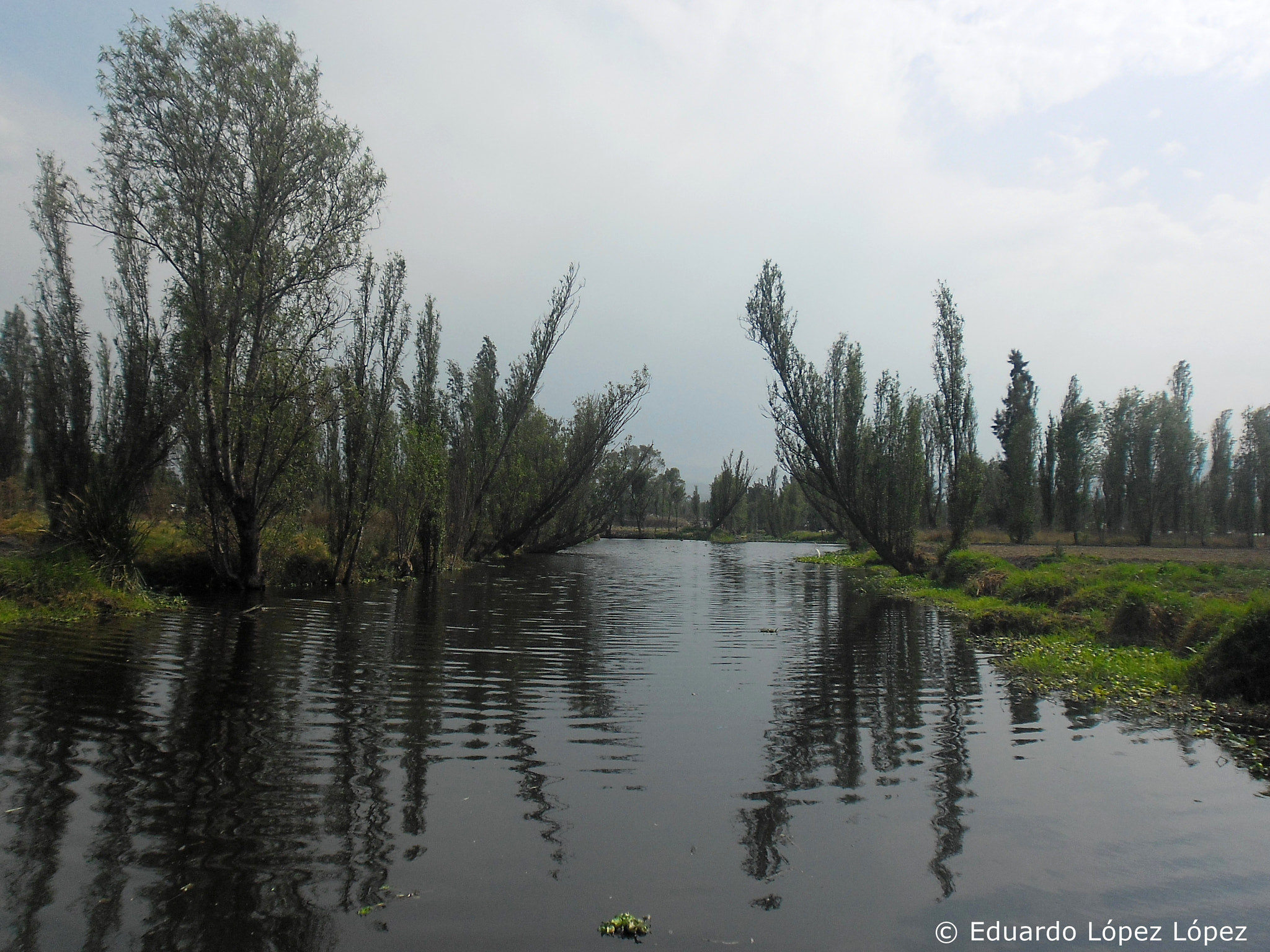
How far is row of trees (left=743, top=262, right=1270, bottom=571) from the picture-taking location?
29.3 metres

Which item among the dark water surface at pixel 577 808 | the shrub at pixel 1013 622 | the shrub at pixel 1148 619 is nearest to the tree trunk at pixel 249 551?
the dark water surface at pixel 577 808

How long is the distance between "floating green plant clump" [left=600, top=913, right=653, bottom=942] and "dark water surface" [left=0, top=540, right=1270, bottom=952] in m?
0.07

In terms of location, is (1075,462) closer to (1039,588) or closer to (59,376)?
(1039,588)

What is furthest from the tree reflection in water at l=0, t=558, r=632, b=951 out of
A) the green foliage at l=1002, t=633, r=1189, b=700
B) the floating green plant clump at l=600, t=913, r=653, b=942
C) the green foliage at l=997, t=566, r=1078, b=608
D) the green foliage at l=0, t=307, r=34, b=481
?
the green foliage at l=0, t=307, r=34, b=481

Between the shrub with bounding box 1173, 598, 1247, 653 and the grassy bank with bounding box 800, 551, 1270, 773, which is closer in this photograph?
the grassy bank with bounding box 800, 551, 1270, 773

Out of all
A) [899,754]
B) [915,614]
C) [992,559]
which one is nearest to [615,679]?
[899,754]

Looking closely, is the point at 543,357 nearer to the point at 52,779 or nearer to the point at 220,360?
the point at 220,360

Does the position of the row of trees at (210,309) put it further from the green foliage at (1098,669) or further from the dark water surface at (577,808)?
the green foliage at (1098,669)

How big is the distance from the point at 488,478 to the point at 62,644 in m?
26.1

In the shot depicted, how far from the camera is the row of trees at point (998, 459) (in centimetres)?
2933

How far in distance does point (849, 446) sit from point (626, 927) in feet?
89.3

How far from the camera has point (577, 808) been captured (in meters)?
5.73

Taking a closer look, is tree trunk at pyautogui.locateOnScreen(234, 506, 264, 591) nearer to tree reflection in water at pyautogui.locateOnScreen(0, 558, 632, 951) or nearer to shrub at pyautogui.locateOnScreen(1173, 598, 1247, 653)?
tree reflection in water at pyautogui.locateOnScreen(0, 558, 632, 951)

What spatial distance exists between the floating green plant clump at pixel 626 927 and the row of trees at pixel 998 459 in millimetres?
26159
